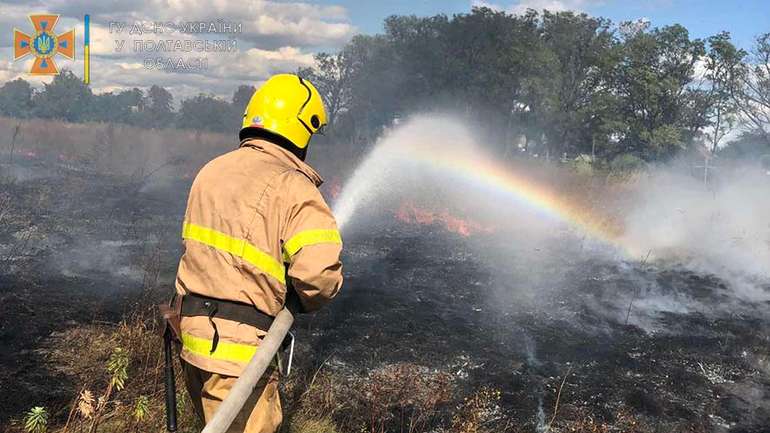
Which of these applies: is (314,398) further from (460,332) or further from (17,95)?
(17,95)

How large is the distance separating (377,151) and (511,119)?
48.4ft

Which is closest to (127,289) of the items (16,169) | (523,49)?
(16,169)

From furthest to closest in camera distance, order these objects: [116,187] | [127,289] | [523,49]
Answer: [523,49] → [116,187] → [127,289]

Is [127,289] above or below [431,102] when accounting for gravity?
below

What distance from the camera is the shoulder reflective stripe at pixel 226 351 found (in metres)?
2.22

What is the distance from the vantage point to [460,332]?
668cm

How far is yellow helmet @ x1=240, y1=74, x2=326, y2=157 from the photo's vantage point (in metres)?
2.46

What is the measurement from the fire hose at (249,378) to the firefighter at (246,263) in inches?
3.0

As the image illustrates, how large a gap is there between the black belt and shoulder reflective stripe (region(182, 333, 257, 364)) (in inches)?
0.9

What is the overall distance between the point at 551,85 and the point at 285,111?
34708mm

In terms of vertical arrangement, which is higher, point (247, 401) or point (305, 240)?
point (305, 240)

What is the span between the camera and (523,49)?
33.5 meters

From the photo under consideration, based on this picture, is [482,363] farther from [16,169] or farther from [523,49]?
[523,49]

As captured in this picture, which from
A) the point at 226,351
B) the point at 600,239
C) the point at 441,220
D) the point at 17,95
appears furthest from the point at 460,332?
the point at 17,95
